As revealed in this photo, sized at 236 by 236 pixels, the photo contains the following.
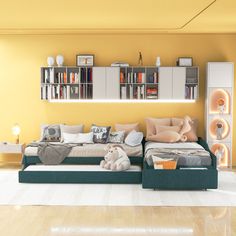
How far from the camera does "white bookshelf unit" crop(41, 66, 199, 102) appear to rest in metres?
10.1

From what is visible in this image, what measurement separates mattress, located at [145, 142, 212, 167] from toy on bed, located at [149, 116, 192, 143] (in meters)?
0.42

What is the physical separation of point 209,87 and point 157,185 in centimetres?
280

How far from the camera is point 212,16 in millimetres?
7621

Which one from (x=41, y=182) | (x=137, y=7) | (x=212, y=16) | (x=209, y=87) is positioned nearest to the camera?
(x=137, y=7)

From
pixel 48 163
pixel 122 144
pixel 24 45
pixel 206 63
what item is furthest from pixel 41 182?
pixel 206 63

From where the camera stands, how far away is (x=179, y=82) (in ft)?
33.0

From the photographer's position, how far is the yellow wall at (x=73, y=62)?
405 inches

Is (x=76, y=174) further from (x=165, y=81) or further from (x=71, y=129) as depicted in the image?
(x=165, y=81)

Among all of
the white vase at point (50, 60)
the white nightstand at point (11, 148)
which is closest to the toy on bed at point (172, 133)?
the white vase at point (50, 60)

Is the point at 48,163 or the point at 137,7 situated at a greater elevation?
the point at 137,7

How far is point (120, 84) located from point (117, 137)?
102 centimetres

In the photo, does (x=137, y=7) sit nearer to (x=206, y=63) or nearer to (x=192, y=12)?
(x=192, y=12)

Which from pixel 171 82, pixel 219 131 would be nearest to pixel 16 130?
pixel 171 82

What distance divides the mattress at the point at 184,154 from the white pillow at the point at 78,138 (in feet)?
3.67
